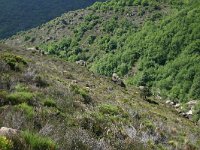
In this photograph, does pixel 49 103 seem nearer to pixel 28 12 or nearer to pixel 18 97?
pixel 18 97

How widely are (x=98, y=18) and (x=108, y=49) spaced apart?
13.9 meters

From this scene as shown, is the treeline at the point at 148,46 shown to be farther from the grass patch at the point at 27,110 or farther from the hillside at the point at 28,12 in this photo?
the hillside at the point at 28,12

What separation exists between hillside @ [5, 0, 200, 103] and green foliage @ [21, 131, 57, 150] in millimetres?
54779

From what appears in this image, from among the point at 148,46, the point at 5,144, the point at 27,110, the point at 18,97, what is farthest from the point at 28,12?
the point at 5,144

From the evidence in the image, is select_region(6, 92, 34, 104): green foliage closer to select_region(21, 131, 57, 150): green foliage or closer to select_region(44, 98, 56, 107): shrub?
select_region(44, 98, 56, 107): shrub

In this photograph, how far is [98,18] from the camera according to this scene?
315 ft

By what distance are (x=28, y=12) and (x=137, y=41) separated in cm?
8998

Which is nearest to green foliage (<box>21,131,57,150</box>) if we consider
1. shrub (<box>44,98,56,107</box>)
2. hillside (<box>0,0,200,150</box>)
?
shrub (<box>44,98,56,107</box>)

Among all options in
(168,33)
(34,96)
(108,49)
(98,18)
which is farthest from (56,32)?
(34,96)

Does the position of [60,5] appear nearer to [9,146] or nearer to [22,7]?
[22,7]

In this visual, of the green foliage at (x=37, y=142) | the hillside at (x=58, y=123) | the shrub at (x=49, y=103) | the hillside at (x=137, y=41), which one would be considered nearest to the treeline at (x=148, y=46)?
the hillside at (x=137, y=41)

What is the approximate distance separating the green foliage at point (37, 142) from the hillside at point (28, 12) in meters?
144

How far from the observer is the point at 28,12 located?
164 metres

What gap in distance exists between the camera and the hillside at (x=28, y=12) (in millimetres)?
151375
